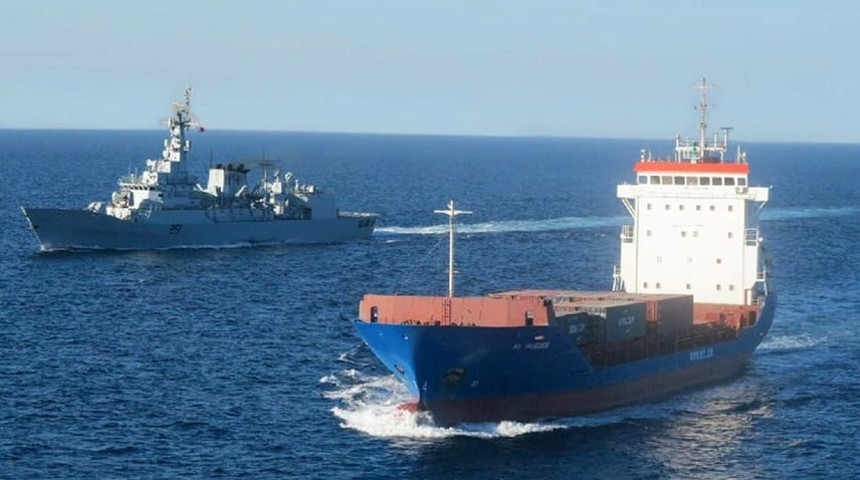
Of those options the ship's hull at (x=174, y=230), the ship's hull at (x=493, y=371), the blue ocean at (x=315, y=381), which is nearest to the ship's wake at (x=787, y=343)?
the blue ocean at (x=315, y=381)

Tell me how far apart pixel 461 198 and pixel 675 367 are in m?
103

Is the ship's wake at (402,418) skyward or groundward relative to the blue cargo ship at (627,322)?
groundward

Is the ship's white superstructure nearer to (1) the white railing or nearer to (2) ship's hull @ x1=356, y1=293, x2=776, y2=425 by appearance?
(1) the white railing

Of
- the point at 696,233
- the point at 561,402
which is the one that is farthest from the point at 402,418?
the point at 696,233

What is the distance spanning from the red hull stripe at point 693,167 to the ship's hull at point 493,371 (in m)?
13.1

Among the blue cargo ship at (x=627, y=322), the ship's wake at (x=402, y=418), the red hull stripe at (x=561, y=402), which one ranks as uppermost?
the blue cargo ship at (x=627, y=322)

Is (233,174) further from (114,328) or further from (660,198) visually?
(660,198)

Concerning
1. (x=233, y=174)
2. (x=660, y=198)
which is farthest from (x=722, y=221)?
(x=233, y=174)

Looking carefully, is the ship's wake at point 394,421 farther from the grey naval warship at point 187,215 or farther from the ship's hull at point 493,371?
the grey naval warship at point 187,215

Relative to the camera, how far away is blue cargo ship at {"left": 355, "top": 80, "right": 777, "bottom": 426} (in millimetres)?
45500

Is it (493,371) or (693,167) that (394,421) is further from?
(693,167)

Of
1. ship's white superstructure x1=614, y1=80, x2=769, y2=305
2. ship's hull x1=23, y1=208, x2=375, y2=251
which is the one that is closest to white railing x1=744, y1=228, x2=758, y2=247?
ship's white superstructure x1=614, y1=80, x2=769, y2=305

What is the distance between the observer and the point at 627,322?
51156mm

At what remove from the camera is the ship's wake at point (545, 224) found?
11306 centimetres
